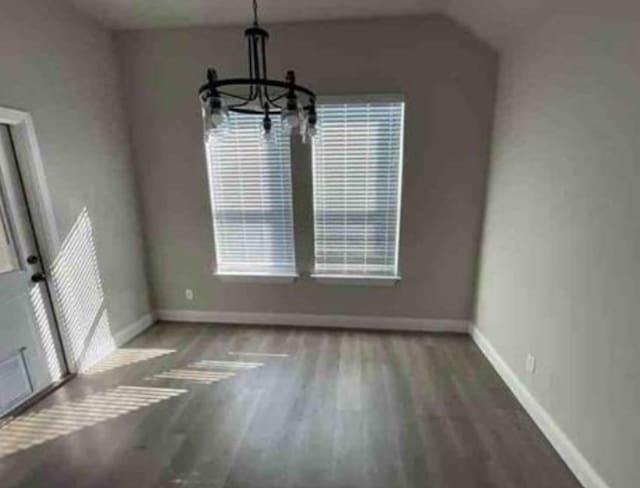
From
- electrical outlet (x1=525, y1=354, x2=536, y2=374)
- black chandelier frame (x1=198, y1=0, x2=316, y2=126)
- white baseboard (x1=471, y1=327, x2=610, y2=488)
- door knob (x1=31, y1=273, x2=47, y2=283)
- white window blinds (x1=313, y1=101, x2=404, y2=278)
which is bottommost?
white baseboard (x1=471, y1=327, x2=610, y2=488)

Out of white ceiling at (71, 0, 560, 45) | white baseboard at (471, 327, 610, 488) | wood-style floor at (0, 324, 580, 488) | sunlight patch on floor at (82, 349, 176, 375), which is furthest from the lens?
sunlight patch on floor at (82, 349, 176, 375)

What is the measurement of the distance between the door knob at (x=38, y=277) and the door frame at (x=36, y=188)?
0.05 meters

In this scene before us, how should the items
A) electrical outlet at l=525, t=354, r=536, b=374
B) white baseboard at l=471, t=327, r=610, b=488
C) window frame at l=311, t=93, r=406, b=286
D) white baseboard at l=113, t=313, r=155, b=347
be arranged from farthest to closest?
1. white baseboard at l=113, t=313, r=155, b=347
2. window frame at l=311, t=93, r=406, b=286
3. electrical outlet at l=525, t=354, r=536, b=374
4. white baseboard at l=471, t=327, r=610, b=488

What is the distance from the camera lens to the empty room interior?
198 centimetres

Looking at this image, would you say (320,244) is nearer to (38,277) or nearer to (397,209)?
(397,209)

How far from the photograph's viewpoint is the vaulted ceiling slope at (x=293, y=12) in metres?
2.82

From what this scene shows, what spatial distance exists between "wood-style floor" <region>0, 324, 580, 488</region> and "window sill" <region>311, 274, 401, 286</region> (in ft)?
2.03

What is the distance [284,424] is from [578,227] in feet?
7.01

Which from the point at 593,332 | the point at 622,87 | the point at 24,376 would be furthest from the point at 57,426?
the point at 622,87

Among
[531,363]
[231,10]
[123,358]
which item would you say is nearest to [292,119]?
[231,10]

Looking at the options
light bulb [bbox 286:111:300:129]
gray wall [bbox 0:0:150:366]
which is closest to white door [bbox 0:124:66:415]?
gray wall [bbox 0:0:150:366]

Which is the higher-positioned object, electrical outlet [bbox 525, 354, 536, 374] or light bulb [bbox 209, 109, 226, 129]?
light bulb [bbox 209, 109, 226, 129]

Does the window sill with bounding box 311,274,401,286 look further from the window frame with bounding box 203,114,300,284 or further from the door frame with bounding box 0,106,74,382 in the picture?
the door frame with bounding box 0,106,74,382

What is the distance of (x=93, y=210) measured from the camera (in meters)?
3.30
